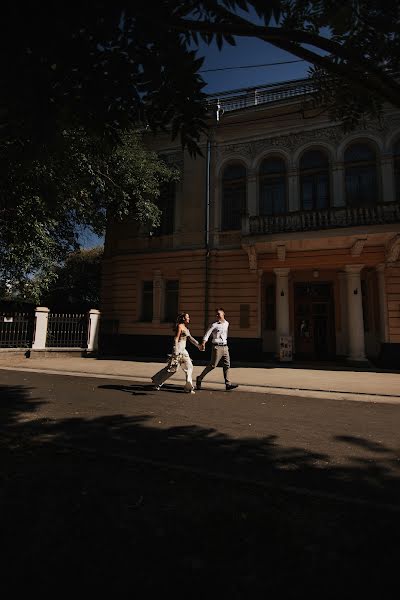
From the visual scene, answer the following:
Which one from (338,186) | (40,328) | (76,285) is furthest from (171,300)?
(76,285)

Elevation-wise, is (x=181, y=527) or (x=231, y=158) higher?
(x=231, y=158)

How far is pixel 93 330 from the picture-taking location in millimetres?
18594

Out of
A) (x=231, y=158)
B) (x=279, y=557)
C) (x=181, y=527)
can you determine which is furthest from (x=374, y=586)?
(x=231, y=158)

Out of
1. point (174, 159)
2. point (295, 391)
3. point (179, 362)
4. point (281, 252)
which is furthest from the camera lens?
point (174, 159)

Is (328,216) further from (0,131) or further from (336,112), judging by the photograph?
(0,131)

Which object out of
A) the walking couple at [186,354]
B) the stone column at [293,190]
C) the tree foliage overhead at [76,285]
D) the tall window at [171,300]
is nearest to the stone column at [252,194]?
the stone column at [293,190]

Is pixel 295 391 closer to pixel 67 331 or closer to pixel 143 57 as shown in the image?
pixel 143 57

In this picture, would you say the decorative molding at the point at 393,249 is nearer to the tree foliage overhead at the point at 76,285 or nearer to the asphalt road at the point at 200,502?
the asphalt road at the point at 200,502

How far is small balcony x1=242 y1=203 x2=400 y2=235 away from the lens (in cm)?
1398

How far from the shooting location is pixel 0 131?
150 inches

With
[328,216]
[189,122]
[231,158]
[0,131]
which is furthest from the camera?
[231,158]

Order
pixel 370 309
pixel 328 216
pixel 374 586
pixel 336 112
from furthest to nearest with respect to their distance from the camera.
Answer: pixel 370 309, pixel 328 216, pixel 336 112, pixel 374 586

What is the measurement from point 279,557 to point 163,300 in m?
16.8

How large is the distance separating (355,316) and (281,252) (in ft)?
13.9
